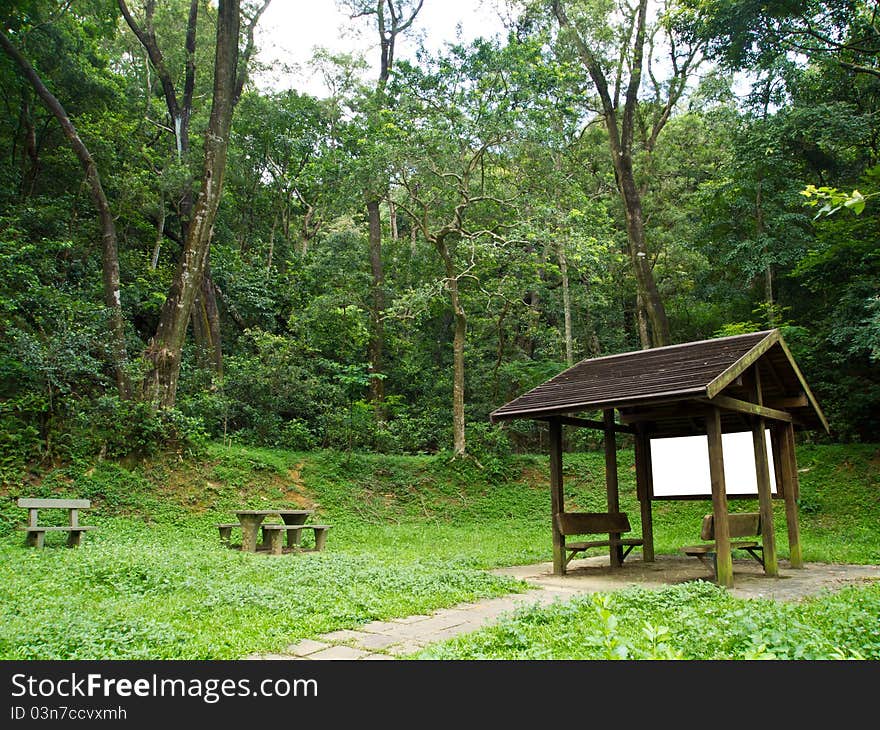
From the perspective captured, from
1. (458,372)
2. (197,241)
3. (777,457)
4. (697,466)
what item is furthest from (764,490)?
(197,241)

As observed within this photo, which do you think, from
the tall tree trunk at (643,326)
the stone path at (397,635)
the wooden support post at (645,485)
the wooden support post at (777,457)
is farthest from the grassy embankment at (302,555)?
the tall tree trunk at (643,326)

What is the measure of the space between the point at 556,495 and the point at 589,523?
0.61 metres

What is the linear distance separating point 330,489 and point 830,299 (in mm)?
13795

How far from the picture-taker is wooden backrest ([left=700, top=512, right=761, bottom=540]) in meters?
8.26

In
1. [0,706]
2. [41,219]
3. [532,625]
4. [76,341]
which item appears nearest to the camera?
[0,706]

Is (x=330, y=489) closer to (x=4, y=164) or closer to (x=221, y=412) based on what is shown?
(x=221, y=412)

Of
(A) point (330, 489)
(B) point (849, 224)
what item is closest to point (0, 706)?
(A) point (330, 489)

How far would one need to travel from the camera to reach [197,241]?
14367mm

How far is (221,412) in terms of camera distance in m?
A: 15.9

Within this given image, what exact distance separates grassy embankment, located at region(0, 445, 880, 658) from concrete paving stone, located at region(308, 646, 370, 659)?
381 millimetres

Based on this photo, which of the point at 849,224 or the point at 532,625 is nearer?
the point at 532,625

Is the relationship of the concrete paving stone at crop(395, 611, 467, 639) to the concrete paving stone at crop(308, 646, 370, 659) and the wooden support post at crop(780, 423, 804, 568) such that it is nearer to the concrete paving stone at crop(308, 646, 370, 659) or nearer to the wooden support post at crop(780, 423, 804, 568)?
the concrete paving stone at crop(308, 646, 370, 659)

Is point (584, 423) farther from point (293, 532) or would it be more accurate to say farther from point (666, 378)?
point (293, 532)

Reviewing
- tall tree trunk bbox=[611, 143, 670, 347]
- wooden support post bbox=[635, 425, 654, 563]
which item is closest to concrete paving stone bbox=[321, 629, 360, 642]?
wooden support post bbox=[635, 425, 654, 563]
